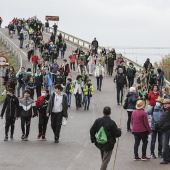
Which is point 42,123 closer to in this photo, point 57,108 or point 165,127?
point 57,108

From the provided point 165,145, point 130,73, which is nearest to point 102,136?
point 165,145

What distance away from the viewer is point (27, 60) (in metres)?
45.2

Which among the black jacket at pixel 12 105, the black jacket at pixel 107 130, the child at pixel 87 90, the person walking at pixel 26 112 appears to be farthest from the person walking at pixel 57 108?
the child at pixel 87 90

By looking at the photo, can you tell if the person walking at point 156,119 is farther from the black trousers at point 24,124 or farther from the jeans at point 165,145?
the black trousers at point 24,124

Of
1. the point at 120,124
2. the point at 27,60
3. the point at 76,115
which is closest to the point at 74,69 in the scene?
the point at 27,60

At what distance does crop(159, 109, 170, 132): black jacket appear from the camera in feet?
51.5

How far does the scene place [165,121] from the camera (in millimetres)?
15781

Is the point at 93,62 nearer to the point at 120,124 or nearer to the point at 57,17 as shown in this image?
the point at 120,124

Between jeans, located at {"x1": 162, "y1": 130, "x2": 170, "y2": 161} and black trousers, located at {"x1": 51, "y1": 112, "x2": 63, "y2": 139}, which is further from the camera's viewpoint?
black trousers, located at {"x1": 51, "y1": 112, "x2": 63, "y2": 139}

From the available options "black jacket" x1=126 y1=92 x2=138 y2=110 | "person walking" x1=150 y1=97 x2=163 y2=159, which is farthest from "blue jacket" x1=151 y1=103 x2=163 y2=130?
"black jacket" x1=126 y1=92 x2=138 y2=110

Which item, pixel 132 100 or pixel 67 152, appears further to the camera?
pixel 132 100

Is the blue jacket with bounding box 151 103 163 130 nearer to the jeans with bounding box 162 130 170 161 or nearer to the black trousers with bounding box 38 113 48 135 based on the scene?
the jeans with bounding box 162 130 170 161

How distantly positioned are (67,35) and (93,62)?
2436 centimetres

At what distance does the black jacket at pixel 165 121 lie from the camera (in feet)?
51.5
